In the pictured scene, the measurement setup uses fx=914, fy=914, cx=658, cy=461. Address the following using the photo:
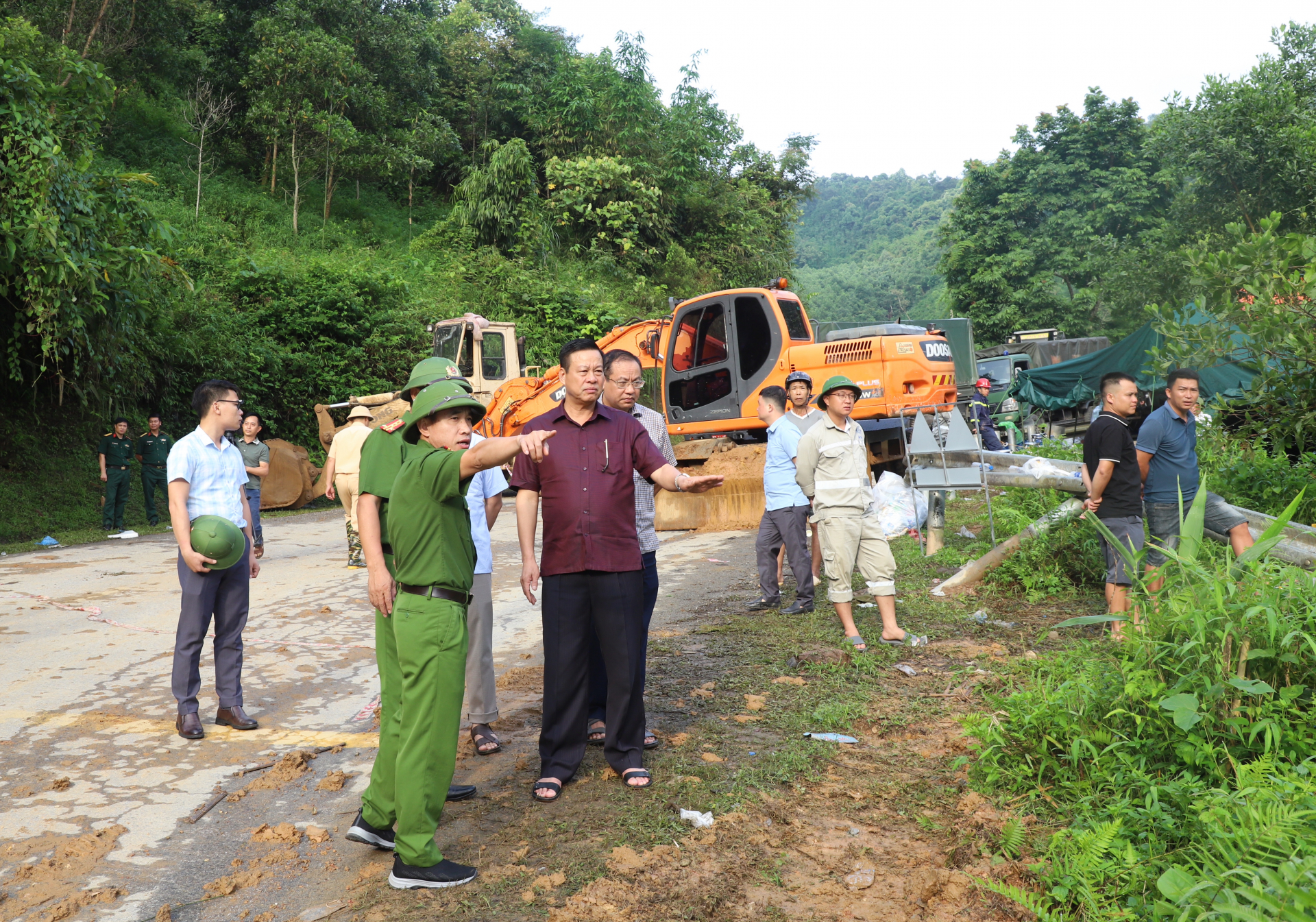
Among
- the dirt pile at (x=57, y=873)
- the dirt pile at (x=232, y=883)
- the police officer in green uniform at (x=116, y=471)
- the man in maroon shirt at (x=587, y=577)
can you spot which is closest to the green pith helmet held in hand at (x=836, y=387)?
the man in maroon shirt at (x=587, y=577)

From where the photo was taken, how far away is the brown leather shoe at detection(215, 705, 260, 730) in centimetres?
493

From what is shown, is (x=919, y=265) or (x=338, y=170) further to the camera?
(x=919, y=265)

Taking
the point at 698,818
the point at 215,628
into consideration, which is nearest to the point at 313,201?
the point at 215,628

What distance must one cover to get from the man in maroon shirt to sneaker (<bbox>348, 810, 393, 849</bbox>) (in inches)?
30.3

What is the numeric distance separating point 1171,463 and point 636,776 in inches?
162

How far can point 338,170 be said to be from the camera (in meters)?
28.6

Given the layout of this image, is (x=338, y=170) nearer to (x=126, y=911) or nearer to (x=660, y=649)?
(x=660, y=649)

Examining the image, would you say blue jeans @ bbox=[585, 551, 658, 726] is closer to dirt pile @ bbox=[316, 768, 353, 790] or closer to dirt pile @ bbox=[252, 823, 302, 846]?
dirt pile @ bbox=[316, 768, 353, 790]

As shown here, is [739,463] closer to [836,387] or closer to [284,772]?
[836,387]

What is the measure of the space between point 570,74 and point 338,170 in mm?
8690

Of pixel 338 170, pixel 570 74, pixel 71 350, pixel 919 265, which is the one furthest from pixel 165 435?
pixel 919 265

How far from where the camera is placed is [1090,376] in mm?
22891

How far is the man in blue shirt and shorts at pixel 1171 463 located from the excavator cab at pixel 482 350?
11.7 metres

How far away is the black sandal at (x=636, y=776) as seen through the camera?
4.03 meters
